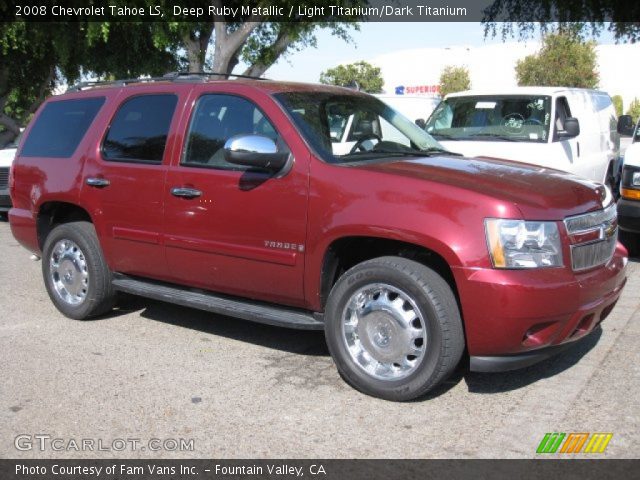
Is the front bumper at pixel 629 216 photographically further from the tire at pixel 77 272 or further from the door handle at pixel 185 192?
the tire at pixel 77 272

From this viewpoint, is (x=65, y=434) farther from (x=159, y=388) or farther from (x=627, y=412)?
(x=627, y=412)

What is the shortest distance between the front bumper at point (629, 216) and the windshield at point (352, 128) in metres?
3.01

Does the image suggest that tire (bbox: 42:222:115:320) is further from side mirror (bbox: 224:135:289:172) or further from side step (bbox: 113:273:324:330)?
side mirror (bbox: 224:135:289:172)

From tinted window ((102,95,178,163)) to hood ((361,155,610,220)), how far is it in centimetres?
173

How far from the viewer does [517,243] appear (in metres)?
3.84

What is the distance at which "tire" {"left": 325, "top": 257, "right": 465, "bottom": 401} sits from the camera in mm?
4000

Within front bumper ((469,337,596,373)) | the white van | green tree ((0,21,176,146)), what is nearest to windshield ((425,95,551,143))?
the white van

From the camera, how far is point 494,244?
3.84m

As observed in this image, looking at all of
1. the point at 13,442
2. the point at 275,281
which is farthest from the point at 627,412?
the point at 13,442

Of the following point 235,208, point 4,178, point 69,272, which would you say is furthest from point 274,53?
point 235,208

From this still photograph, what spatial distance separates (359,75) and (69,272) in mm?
61855
